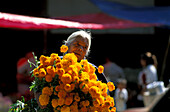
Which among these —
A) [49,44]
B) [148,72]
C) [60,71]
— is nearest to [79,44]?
[60,71]

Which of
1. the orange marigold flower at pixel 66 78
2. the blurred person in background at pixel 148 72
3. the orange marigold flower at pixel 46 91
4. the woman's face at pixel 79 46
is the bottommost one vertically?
the orange marigold flower at pixel 46 91

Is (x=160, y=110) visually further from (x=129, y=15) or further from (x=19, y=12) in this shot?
(x=19, y=12)

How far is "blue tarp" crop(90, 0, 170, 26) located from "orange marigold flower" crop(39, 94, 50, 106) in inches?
216

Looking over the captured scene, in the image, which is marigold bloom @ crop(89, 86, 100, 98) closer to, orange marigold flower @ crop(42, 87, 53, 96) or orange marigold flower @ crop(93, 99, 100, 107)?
orange marigold flower @ crop(93, 99, 100, 107)

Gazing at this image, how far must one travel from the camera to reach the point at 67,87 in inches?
86.1

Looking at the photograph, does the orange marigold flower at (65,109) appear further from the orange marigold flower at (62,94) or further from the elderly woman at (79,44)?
the elderly woman at (79,44)

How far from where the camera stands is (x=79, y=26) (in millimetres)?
5324

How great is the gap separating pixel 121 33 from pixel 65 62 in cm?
856

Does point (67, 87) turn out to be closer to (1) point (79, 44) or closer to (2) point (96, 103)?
(2) point (96, 103)

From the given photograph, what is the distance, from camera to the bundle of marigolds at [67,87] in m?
2.21

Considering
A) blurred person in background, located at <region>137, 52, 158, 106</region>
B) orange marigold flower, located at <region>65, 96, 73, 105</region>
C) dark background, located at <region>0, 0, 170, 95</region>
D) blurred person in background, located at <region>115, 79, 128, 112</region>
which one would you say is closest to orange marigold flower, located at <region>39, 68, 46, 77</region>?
orange marigold flower, located at <region>65, 96, 73, 105</region>

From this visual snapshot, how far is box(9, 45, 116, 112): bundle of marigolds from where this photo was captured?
221 centimetres

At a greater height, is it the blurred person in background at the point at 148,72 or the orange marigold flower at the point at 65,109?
the blurred person in background at the point at 148,72

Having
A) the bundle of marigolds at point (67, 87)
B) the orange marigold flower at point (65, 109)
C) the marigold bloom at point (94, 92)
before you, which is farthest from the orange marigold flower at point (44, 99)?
the marigold bloom at point (94, 92)
